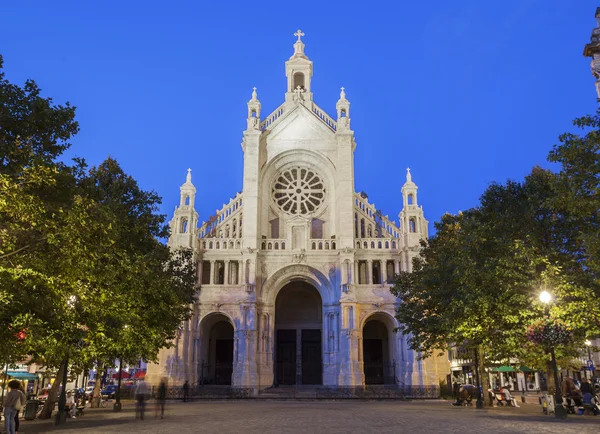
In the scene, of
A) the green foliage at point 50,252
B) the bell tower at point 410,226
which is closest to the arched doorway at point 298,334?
the bell tower at point 410,226

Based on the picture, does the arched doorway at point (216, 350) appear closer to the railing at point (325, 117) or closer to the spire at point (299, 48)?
the railing at point (325, 117)

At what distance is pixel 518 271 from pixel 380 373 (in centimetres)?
2669

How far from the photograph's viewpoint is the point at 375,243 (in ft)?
148

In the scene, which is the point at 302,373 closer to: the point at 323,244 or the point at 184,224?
the point at 323,244

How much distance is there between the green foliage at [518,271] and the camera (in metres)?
19.7

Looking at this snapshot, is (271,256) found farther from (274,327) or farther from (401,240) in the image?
(401,240)

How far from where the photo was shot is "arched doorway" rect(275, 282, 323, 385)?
151ft

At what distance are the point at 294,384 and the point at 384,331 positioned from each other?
31.5 ft

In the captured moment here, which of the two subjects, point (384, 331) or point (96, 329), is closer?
point (96, 329)

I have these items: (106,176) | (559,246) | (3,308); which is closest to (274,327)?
(106,176)

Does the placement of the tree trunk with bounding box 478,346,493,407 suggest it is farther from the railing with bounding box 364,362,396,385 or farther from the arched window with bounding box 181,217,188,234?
the arched window with bounding box 181,217,188,234

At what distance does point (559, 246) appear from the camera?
23062 millimetres

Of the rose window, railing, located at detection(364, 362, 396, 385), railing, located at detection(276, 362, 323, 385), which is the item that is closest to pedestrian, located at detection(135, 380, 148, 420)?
railing, located at detection(276, 362, 323, 385)

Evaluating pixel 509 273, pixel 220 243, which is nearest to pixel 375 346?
pixel 220 243
